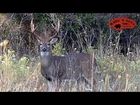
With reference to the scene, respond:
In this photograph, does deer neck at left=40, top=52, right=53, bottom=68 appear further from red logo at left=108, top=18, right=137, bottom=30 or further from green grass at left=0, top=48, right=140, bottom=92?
red logo at left=108, top=18, right=137, bottom=30

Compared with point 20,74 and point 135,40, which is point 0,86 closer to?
point 20,74

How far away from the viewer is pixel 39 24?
1217 cm

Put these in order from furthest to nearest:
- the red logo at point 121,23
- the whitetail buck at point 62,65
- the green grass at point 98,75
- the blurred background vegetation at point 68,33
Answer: the blurred background vegetation at point 68,33 < the whitetail buck at point 62,65 < the red logo at point 121,23 < the green grass at point 98,75

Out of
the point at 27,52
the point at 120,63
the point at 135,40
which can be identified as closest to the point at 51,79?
the point at 120,63

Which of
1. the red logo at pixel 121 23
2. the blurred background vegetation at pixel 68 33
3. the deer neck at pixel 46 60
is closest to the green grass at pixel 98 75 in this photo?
the deer neck at pixel 46 60

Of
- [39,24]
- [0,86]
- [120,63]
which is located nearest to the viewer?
[0,86]

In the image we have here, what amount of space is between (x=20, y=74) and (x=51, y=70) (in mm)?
936

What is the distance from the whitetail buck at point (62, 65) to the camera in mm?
8148

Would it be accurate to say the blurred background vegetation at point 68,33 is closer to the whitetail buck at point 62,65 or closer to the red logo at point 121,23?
the red logo at point 121,23

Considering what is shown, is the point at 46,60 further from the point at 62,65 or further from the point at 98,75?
the point at 98,75

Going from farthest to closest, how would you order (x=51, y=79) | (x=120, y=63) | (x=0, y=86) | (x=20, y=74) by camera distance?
(x=120, y=63)
(x=51, y=79)
(x=20, y=74)
(x=0, y=86)

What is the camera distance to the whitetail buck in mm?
8148

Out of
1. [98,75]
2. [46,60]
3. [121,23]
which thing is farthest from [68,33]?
[121,23]

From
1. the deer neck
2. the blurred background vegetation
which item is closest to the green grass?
the deer neck
